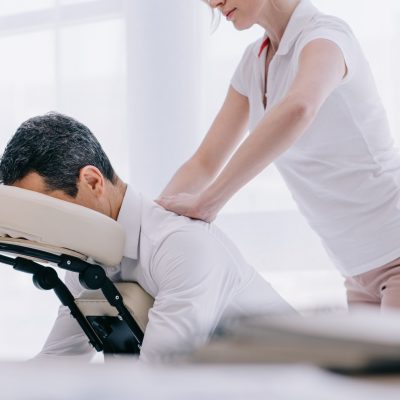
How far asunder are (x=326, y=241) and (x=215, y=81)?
168 centimetres

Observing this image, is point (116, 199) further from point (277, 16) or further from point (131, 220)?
point (277, 16)

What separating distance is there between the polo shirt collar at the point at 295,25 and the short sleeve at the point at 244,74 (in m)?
0.13

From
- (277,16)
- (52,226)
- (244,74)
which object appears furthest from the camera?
(244,74)

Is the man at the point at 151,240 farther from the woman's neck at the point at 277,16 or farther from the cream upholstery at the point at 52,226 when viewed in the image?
the woman's neck at the point at 277,16

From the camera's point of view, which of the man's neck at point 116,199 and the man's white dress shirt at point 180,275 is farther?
the man's neck at point 116,199

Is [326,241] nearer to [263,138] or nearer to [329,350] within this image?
[263,138]

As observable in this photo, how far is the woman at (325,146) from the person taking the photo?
4.52 ft

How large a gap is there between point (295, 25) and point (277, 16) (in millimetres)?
74

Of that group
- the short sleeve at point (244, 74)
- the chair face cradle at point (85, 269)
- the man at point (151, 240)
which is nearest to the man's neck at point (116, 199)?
the man at point (151, 240)

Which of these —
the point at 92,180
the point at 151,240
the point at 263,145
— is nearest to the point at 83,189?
the point at 92,180

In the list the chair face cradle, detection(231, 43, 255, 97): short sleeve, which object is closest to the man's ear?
the chair face cradle

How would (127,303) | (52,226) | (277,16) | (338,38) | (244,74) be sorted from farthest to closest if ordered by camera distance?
(244,74) < (277,16) < (338,38) < (127,303) < (52,226)

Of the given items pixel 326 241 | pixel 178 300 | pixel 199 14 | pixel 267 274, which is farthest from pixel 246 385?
pixel 199 14

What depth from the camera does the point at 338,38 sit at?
4.71ft
